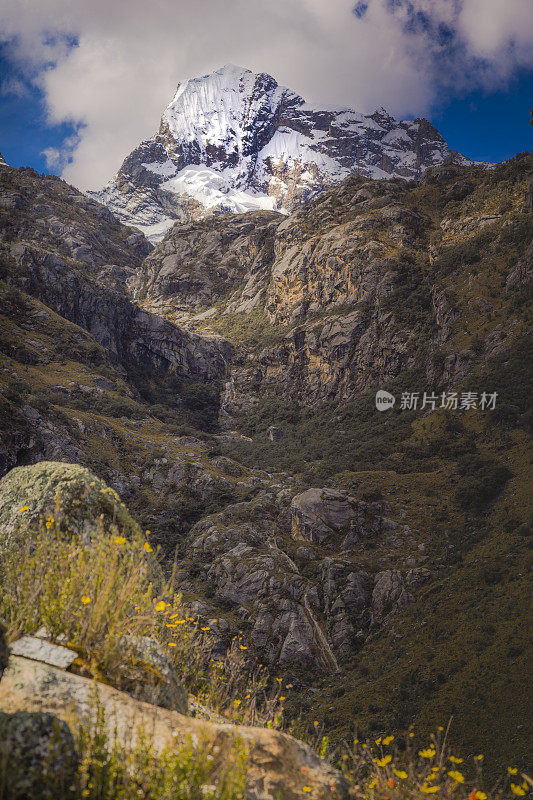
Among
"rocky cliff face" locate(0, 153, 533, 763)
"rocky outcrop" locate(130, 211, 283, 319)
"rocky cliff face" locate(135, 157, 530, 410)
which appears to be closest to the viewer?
"rocky cliff face" locate(0, 153, 533, 763)

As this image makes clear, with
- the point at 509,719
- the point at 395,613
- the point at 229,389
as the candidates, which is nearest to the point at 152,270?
the point at 229,389

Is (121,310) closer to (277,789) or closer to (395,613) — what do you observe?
(395,613)

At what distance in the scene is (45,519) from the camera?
183 inches

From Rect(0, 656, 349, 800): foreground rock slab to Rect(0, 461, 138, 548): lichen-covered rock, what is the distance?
173 centimetres

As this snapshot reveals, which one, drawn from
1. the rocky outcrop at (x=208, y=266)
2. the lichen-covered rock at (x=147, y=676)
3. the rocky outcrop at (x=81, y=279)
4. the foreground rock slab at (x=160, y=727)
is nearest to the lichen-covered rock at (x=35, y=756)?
the foreground rock slab at (x=160, y=727)

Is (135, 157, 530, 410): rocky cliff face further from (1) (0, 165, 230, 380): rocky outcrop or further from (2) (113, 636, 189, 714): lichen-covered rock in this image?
(2) (113, 636, 189, 714): lichen-covered rock

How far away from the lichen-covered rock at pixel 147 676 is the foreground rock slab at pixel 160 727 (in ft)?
0.84

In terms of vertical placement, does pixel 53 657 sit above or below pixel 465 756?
above

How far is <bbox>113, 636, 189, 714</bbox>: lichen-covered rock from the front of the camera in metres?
3.42

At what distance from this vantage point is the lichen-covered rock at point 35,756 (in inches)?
84.3

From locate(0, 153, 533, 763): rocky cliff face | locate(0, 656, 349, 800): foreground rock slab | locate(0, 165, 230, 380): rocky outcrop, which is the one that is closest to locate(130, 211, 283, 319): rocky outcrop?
locate(0, 153, 533, 763): rocky cliff face

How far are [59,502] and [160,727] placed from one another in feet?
7.99

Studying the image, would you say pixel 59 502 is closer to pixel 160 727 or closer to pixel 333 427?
pixel 160 727

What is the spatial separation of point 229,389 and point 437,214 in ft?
157
